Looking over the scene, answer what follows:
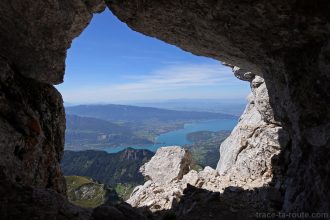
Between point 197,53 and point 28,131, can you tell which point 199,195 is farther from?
point 28,131

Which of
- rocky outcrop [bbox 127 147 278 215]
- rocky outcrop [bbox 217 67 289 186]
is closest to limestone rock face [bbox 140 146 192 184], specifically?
rocky outcrop [bbox 127 147 278 215]

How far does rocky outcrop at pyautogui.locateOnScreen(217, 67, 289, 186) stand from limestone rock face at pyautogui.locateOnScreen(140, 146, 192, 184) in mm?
5382

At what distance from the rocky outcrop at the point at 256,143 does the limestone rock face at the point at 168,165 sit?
538 centimetres

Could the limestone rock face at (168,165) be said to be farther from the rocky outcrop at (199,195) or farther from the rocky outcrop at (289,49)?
the rocky outcrop at (289,49)

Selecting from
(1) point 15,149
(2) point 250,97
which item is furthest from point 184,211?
(2) point 250,97

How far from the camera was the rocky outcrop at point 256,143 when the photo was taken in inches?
1087

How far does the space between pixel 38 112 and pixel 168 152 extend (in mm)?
23342

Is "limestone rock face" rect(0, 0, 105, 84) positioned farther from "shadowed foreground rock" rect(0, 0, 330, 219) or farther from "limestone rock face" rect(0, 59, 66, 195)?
"limestone rock face" rect(0, 59, 66, 195)

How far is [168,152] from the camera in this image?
4156 cm

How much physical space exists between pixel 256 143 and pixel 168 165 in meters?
12.3

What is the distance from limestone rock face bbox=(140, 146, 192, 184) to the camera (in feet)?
120

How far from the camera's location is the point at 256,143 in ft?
101

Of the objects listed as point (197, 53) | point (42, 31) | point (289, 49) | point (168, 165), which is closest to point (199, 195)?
point (197, 53)

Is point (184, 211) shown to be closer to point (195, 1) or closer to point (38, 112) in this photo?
point (38, 112)
